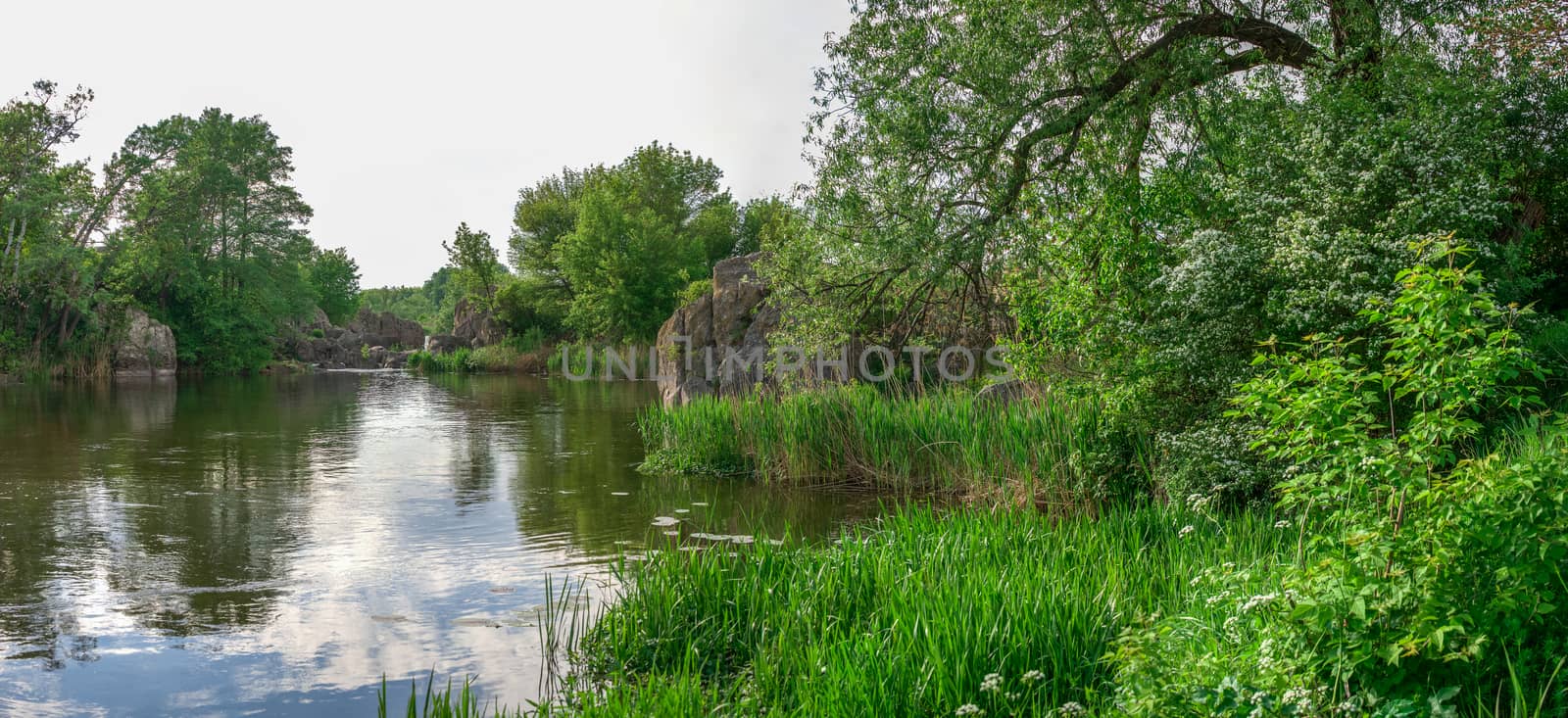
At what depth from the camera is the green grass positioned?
187 inches

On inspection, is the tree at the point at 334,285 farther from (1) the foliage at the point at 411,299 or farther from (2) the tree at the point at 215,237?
(1) the foliage at the point at 411,299

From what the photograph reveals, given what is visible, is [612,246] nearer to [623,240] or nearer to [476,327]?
[623,240]

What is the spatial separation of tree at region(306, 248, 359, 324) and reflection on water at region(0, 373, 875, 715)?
6101 centimetres

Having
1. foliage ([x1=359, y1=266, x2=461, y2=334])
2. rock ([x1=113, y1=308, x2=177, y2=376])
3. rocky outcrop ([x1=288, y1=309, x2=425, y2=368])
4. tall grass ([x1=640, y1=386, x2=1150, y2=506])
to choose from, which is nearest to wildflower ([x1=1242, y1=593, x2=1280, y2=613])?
tall grass ([x1=640, y1=386, x2=1150, y2=506])

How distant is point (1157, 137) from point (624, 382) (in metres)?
32.7

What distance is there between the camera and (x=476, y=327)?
200 feet

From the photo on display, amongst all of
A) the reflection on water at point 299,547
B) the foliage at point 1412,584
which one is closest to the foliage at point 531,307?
the reflection on water at point 299,547

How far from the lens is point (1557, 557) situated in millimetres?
3756

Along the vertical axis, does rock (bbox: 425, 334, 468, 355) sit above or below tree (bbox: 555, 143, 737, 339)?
below

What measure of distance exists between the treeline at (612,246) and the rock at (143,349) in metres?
16.7

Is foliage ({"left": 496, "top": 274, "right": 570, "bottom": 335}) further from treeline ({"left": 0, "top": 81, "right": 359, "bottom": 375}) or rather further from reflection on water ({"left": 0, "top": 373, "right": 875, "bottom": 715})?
reflection on water ({"left": 0, "top": 373, "right": 875, "bottom": 715})

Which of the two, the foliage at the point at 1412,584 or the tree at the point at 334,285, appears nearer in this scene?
the foliage at the point at 1412,584

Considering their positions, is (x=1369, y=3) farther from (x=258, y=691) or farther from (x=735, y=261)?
(x=735, y=261)

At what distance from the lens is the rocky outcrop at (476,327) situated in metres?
58.8
